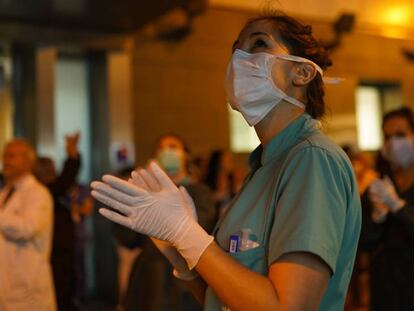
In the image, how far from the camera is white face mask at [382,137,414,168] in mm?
3166

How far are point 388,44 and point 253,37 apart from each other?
28.5 feet

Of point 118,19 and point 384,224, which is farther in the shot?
point 118,19

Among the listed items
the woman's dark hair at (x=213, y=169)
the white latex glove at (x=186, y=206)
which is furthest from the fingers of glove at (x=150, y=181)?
the woman's dark hair at (x=213, y=169)

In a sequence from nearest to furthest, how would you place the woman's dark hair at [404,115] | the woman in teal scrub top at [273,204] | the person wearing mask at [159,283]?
the woman in teal scrub top at [273,204], the person wearing mask at [159,283], the woman's dark hair at [404,115]

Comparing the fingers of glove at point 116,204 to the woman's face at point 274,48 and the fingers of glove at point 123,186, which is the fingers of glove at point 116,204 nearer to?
the fingers of glove at point 123,186

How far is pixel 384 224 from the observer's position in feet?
9.84

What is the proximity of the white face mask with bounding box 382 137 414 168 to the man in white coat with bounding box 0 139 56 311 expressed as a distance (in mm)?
2267

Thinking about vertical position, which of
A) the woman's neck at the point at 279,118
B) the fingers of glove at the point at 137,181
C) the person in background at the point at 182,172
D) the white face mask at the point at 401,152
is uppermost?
the woman's neck at the point at 279,118

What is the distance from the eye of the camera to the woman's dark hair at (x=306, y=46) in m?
1.48

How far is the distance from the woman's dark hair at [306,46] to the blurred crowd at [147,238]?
1.50 m

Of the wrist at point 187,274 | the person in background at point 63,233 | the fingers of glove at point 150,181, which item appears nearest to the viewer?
the fingers of glove at point 150,181

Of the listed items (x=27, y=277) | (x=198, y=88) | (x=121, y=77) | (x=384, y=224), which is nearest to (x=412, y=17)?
(x=198, y=88)

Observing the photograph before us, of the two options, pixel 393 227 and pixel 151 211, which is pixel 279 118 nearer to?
pixel 151 211

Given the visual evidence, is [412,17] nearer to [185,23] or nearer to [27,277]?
[185,23]
